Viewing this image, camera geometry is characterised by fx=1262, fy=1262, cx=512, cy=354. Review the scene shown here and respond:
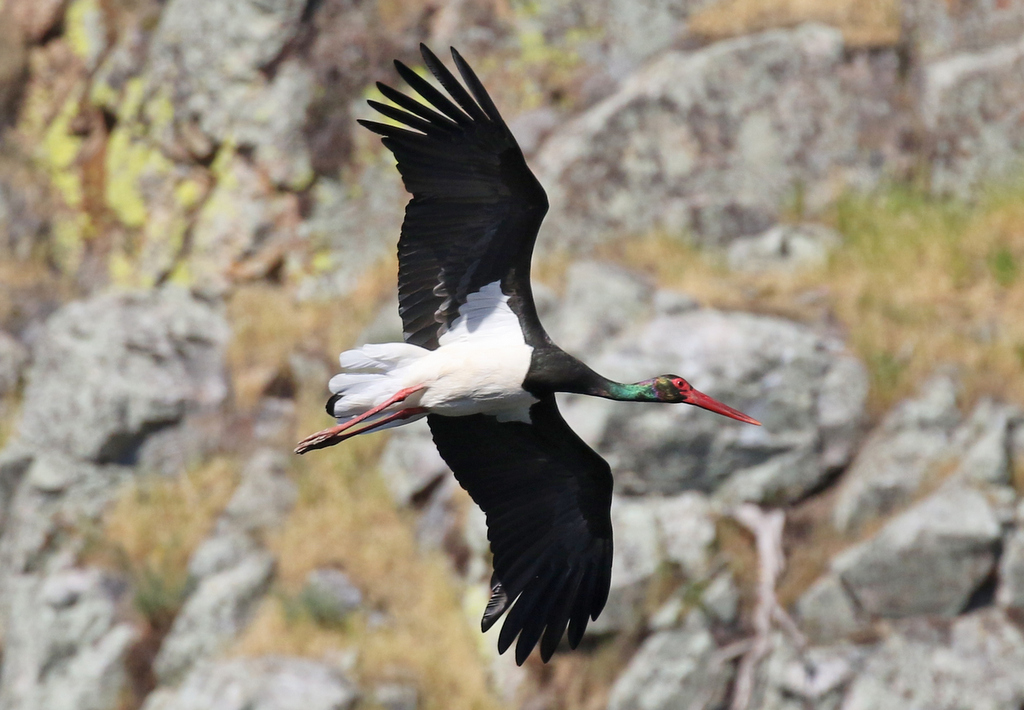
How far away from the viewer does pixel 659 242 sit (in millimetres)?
9891

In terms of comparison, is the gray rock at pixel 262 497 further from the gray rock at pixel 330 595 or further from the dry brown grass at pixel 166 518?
the gray rock at pixel 330 595

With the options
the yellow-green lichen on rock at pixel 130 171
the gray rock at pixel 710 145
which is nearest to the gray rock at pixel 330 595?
the gray rock at pixel 710 145

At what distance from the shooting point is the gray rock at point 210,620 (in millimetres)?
8430

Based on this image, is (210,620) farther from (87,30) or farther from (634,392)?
(87,30)

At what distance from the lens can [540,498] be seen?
5.39m

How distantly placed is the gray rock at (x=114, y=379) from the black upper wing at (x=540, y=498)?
5.07m

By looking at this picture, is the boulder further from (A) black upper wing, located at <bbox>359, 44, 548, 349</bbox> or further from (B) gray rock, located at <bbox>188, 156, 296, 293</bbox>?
(A) black upper wing, located at <bbox>359, 44, 548, 349</bbox>

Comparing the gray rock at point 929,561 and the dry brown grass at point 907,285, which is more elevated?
the dry brown grass at point 907,285

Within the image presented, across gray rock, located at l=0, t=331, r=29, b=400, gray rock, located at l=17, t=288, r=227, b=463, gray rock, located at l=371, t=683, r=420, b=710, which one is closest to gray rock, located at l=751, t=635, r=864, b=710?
gray rock, located at l=371, t=683, r=420, b=710

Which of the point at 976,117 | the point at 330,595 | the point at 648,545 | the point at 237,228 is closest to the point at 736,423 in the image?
the point at 648,545

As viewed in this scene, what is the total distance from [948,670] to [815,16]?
19.7ft

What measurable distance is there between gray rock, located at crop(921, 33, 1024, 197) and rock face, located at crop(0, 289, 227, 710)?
6.14m

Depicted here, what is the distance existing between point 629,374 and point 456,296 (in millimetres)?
3222

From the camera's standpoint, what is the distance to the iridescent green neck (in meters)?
5.20
